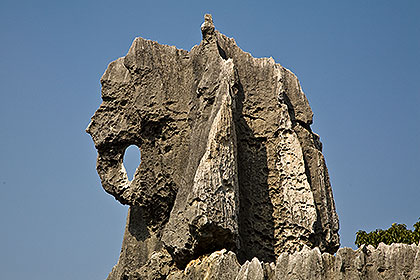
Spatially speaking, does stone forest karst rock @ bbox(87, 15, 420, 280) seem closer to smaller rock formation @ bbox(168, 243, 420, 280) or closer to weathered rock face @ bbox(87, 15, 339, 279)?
weathered rock face @ bbox(87, 15, 339, 279)

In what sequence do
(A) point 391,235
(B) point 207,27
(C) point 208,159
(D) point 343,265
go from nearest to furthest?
1. (D) point 343,265
2. (C) point 208,159
3. (B) point 207,27
4. (A) point 391,235

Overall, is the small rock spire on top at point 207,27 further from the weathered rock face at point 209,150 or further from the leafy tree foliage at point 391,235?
the leafy tree foliage at point 391,235

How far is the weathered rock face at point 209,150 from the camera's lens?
12875 mm

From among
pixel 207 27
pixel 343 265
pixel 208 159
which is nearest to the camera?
pixel 343 265

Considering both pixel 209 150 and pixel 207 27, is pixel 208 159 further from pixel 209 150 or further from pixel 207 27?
pixel 207 27

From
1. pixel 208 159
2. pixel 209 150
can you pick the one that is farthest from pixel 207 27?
pixel 208 159

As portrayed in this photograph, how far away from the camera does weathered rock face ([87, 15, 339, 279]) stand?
1288 cm

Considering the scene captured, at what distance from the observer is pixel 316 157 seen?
1443 centimetres

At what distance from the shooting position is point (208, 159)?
12461 mm

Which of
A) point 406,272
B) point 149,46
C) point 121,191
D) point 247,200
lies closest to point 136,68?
point 149,46

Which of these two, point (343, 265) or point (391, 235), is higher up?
point (391, 235)

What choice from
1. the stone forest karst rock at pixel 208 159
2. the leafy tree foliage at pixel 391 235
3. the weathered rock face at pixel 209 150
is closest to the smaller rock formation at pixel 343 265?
the stone forest karst rock at pixel 208 159

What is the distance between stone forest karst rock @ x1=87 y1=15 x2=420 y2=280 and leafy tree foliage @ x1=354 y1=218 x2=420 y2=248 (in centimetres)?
930

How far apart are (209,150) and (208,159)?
160mm
